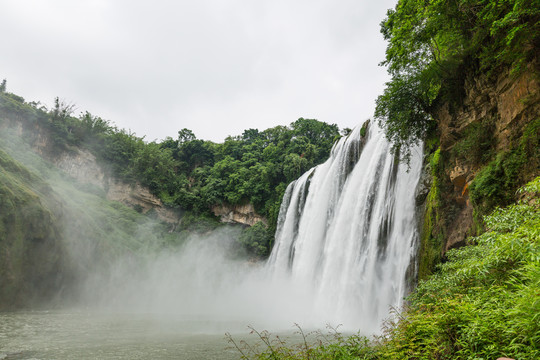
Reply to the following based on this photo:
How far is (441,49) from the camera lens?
8.98 m

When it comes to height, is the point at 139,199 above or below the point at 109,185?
below

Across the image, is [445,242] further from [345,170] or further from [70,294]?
[70,294]

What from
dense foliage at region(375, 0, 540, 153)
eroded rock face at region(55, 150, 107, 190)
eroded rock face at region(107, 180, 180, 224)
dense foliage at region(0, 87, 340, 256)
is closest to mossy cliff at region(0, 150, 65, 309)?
eroded rock face at region(55, 150, 107, 190)

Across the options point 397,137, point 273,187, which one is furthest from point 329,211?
point 273,187

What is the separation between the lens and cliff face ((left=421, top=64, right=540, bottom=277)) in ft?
22.1

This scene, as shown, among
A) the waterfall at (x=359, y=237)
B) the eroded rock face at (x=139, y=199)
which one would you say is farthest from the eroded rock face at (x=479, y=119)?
the eroded rock face at (x=139, y=199)

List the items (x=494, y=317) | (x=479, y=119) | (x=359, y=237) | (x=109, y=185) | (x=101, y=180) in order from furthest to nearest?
(x=109, y=185), (x=101, y=180), (x=359, y=237), (x=479, y=119), (x=494, y=317)

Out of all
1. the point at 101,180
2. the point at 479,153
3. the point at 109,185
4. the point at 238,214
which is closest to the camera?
the point at 479,153

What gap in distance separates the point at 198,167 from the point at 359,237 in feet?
106

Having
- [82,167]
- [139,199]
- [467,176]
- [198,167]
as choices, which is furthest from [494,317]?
[198,167]

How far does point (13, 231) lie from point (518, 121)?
22681 mm

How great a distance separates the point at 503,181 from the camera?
7121mm

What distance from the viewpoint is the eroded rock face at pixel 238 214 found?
107ft

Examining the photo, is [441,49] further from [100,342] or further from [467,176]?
[100,342]
